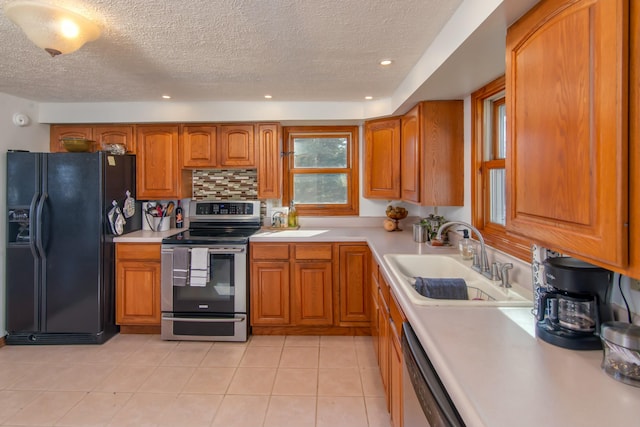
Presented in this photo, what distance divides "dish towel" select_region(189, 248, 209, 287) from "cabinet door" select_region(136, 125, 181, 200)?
2.87 ft

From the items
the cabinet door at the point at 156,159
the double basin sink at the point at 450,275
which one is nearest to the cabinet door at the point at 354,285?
the double basin sink at the point at 450,275

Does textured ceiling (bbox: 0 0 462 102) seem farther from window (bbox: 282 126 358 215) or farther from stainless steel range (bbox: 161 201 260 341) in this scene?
stainless steel range (bbox: 161 201 260 341)

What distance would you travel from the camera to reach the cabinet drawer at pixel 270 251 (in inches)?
126

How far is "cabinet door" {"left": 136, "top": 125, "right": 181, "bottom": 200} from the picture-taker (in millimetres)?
→ 3545

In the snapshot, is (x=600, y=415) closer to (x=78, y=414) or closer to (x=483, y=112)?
(x=483, y=112)

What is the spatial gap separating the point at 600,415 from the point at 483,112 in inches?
81.2

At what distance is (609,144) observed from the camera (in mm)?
783

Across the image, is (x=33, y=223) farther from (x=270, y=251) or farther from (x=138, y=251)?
(x=270, y=251)

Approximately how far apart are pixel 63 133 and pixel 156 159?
0.96 metres

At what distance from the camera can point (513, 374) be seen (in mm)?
924

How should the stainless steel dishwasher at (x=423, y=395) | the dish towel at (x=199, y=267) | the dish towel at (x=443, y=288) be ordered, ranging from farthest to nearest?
the dish towel at (x=199, y=267) → the dish towel at (x=443, y=288) → the stainless steel dishwasher at (x=423, y=395)

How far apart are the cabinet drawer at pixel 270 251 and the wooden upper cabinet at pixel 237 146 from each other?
875 mm

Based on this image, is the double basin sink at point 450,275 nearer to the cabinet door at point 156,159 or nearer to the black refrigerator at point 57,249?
the cabinet door at point 156,159

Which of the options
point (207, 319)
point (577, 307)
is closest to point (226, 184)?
point (207, 319)
